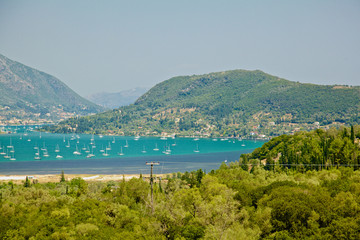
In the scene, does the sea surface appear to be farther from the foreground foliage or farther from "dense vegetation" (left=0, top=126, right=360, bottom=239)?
the foreground foliage

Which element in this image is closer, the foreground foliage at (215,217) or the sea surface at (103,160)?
the foreground foliage at (215,217)

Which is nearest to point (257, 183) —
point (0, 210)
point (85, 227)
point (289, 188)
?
point (289, 188)

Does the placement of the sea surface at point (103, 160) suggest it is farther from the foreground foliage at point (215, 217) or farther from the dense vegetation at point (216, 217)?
the foreground foliage at point (215, 217)

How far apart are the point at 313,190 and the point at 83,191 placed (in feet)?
114

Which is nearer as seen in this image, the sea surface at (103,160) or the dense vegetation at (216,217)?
the dense vegetation at (216,217)

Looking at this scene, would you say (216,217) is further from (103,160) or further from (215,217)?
(103,160)

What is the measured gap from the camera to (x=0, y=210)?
41438 millimetres

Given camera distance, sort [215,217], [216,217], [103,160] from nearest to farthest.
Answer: [216,217], [215,217], [103,160]

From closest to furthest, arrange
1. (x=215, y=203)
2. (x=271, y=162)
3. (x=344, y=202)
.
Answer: (x=344, y=202)
(x=215, y=203)
(x=271, y=162)

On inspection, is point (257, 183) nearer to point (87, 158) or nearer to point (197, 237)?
point (197, 237)

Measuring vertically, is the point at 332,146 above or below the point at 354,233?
above

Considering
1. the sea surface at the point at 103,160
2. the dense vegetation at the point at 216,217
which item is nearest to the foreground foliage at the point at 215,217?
the dense vegetation at the point at 216,217

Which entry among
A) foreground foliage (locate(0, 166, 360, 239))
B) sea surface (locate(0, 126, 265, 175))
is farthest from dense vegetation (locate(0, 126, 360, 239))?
sea surface (locate(0, 126, 265, 175))

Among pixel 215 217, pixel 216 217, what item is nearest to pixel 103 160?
pixel 215 217
